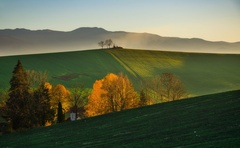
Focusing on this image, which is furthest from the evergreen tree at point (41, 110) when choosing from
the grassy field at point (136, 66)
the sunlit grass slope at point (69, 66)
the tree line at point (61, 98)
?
the sunlit grass slope at point (69, 66)

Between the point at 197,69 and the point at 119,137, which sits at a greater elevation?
the point at 197,69

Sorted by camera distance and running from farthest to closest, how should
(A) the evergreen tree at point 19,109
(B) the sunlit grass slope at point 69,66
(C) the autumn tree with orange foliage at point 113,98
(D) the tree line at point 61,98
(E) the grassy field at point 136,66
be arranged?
(E) the grassy field at point 136,66
(B) the sunlit grass slope at point 69,66
(C) the autumn tree with orange foliage at point 113,98
(D) the tree line at point 61,98
(A) the evergreen tree at point 19,109

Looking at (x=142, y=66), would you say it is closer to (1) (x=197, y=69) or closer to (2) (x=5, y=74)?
(1) (x=197, y=69)

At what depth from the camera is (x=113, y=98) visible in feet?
302

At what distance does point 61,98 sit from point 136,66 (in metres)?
56.0

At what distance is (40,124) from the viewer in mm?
70125

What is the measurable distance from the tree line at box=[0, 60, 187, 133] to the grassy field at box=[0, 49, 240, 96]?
1910cm

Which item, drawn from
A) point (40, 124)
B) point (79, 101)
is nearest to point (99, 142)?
point (40, 124)

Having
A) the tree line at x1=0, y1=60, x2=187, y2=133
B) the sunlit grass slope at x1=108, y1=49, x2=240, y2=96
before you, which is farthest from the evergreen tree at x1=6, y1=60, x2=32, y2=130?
the sunlit grass slope at x1=108, y1=49, x2=240, y2=96

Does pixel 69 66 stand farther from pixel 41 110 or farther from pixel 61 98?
pixel 41 110

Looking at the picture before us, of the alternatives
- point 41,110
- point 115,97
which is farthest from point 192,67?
point 41,110

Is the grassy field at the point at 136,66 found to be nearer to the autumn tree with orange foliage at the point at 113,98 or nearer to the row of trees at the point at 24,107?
the autumn tree with orange foliage at the point at 113,98

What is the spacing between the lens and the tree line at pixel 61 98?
6794cm

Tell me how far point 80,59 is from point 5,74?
131 ft
